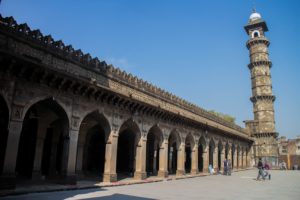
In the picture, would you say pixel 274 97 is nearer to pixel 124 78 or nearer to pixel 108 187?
pixel 124 78

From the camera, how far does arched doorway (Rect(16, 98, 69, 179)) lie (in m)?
13.7

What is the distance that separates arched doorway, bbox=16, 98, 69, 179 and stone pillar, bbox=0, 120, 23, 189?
7.58 feet

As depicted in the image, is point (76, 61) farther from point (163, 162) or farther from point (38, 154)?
point (163, 162)

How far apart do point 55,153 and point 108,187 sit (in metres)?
4.46

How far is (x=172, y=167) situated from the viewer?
30.7 metres

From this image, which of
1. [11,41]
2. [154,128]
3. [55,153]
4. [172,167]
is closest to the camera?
[11,41]

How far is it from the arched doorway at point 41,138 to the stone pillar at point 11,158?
7.58 ft

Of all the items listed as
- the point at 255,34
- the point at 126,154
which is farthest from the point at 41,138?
the point at 255,34

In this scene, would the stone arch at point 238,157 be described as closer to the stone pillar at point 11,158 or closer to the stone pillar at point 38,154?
the stone pillar at point 38,154

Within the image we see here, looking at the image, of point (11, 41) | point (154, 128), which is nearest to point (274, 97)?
point (154, 128)

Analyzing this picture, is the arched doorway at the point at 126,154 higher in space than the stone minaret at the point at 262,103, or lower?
lower

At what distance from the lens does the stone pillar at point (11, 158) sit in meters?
10.5

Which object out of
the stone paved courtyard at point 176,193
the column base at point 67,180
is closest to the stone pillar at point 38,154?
the column base at point 67,180

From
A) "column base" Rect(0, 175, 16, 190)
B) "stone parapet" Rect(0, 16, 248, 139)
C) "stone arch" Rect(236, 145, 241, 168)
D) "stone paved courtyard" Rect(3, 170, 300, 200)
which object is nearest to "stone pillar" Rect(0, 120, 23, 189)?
"column base" Rect(0, 175, 16, 190)
